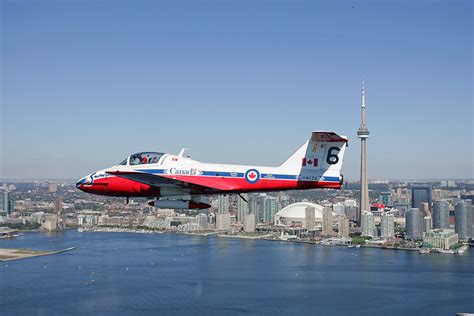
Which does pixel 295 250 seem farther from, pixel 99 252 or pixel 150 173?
pixel 150 173

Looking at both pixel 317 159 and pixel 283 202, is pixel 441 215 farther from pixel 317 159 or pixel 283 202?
pixel 317 159

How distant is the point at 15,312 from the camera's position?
28.2m

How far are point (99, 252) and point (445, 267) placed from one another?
27605 millimetres

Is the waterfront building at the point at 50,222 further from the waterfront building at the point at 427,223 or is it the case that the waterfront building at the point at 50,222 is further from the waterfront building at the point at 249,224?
the waterfront building at the point at 427,223

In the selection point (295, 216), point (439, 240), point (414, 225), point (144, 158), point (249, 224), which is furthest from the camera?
point (295, 216)

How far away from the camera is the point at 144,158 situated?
12875 mm

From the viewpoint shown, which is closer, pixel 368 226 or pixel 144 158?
pixel 144 158

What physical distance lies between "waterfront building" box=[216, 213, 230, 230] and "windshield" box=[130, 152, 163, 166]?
6029 cm

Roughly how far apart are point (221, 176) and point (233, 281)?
24.9 metres

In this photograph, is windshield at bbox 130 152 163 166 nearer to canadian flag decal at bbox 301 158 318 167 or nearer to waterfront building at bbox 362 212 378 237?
canadian flag decal at bbox 301 158 318 167

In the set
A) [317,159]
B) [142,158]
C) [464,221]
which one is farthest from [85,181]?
[464,221]

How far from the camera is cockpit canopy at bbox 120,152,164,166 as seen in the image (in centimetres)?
1282

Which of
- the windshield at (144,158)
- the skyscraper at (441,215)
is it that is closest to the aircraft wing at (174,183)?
the windshield at (144,158)

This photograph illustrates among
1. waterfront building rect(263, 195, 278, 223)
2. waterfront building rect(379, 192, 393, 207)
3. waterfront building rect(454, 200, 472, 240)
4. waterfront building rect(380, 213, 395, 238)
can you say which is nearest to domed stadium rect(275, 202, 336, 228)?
waterfront building rect(263, 195, 278, 223)
